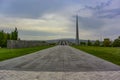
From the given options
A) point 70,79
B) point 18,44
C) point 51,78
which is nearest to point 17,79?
point 51,78

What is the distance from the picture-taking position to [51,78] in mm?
9969

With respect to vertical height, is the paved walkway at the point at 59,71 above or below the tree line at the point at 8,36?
below

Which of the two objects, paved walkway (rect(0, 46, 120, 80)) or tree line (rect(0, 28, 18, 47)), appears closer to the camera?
paved walkway (rect(0, 46, 120, 80))

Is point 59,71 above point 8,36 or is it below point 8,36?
below

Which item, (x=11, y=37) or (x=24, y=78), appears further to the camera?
(x=11, y=37)

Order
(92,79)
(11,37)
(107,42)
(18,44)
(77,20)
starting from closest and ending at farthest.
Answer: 1. (92,79)
2. (18,44)
3. (77,20)
4. (11,37)
5. (107,42)

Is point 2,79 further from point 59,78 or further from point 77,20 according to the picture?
point 77,20

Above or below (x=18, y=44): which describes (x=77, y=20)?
above

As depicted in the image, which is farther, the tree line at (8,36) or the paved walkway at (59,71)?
the tree line at (8,36)

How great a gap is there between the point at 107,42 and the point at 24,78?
12728cm

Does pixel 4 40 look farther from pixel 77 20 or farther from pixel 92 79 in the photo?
pixel 92 79

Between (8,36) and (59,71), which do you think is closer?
(59,71)

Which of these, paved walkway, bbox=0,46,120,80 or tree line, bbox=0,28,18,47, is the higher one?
tree line, bbox=0,28,18,47

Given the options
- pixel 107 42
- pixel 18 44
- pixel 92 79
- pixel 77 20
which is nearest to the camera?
pixel 92 79
